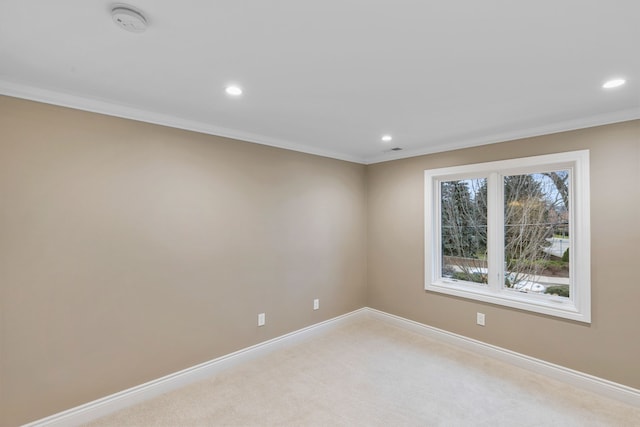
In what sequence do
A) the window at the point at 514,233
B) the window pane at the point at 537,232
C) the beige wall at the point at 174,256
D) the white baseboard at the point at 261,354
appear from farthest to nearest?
the window pane at the point at 537,232 → the window at the point at 514,233 → the white baseboard at the point at 261,354 → the beige wall at the point at 174,256

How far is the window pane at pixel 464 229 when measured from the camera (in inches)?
135

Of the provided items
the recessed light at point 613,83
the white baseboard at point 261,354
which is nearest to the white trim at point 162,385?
the white baseboard at point 261,354

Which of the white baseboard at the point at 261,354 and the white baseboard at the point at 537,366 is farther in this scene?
the white baseboard at the point at 537,366

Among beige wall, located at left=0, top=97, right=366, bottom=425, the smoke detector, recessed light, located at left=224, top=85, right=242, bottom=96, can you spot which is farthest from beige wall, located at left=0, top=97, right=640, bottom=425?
the smoke detector

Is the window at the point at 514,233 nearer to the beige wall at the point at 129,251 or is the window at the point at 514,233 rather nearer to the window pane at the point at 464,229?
the window pane at the point at 464,229

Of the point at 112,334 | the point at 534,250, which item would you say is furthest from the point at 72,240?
the point at 534,250

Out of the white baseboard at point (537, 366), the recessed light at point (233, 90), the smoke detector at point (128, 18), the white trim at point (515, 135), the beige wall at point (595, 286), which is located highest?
the recessed light at point (233, 90)

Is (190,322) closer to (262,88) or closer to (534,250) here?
(262,88)

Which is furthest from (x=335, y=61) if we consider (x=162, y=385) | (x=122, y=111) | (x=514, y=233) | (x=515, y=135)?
(x=162, y=385)

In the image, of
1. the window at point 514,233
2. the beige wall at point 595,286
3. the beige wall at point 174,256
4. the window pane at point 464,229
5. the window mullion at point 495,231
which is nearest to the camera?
the beige wall at point 174,256

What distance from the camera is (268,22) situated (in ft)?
4.39

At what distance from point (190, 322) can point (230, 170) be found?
59.1 inches

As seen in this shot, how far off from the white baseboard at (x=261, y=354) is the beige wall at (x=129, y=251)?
7 cm

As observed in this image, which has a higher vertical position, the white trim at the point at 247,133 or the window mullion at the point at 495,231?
the white trim at the point at 247,133
